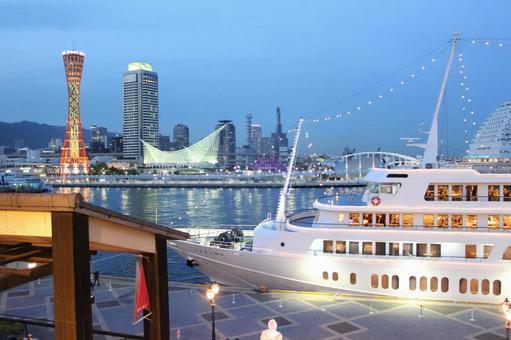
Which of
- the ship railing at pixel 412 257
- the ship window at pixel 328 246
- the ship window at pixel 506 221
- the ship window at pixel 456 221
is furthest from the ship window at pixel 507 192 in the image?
the ship window at pixel 328 246

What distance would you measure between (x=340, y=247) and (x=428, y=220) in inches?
133

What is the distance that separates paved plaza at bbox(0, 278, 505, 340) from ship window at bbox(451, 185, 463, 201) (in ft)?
13.3

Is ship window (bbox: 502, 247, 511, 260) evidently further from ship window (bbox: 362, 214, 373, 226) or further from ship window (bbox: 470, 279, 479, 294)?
ship window (bbox: 362, 214, 373, 226)

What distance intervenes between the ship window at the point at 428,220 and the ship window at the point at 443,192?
0.75m

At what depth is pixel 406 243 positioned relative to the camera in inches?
692

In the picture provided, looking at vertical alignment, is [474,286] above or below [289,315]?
above

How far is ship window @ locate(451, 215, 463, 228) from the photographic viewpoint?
1772cm

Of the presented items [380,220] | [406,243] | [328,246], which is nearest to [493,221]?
[406,243]

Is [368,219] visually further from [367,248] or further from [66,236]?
[66,236]

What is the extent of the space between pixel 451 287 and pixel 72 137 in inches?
5494

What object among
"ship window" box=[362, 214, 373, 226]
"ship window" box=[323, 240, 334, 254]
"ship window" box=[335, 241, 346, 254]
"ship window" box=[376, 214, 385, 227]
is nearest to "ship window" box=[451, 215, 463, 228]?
"ship window" box=[376, 214, 385, 227]

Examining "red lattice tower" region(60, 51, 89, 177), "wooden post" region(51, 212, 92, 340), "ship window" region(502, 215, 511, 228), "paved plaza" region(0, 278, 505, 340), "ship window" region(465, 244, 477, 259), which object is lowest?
"paved plaza" region(0, 278, 505, 340)

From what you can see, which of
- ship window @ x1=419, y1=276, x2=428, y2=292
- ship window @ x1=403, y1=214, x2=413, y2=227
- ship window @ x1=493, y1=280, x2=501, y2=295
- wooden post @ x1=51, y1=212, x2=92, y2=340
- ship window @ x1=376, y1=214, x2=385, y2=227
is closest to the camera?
wooden post @ x1=51, y1=212, x2=92, y2=340

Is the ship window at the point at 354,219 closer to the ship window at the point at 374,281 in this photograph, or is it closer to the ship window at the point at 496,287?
the ship window at the point at 374,281
